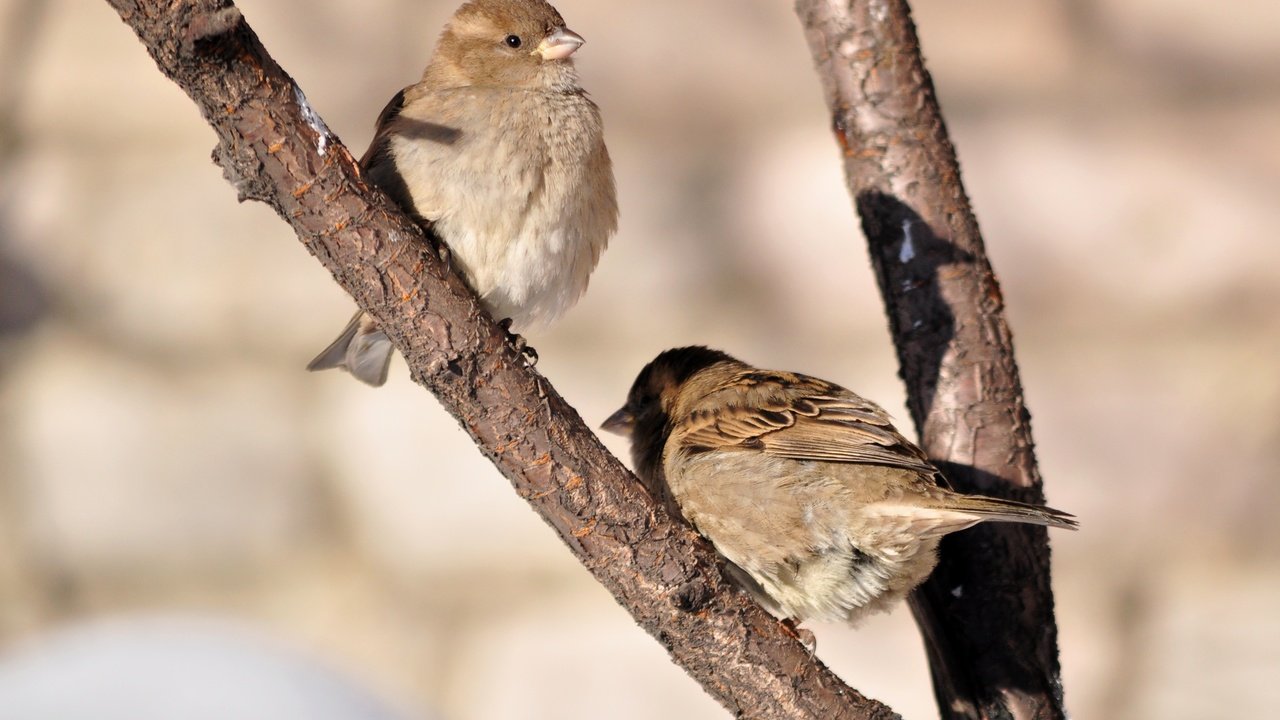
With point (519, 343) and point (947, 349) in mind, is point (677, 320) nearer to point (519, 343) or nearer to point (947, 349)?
point (947, 349)

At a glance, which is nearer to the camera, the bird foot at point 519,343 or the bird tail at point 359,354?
the bird foot at point 519,343

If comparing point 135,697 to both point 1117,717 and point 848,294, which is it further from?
point 1117,717

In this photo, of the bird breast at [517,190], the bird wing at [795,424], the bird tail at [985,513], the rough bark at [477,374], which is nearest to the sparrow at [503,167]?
the bird breast at [517,190]

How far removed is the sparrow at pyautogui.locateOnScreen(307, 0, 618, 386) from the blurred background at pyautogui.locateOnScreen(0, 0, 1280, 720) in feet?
7.70

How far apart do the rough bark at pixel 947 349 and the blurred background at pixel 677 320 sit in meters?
2.40

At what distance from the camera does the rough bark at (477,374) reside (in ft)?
5.85

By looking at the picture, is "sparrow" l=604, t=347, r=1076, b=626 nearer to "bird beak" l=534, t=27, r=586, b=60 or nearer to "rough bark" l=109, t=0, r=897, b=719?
"rough bark" l=109, t=0, r=897, b=719

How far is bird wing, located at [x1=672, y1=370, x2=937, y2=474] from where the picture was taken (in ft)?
8.78

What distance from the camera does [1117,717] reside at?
5340 millimetres

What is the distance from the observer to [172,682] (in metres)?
2.39

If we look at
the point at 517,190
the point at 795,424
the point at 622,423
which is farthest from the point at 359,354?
the point at 795,424

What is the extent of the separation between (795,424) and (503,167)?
0.89 metres

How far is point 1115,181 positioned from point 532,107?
354 centimetres

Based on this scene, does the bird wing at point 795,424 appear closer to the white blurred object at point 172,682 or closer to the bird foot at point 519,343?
the bird foot at point 519,343
